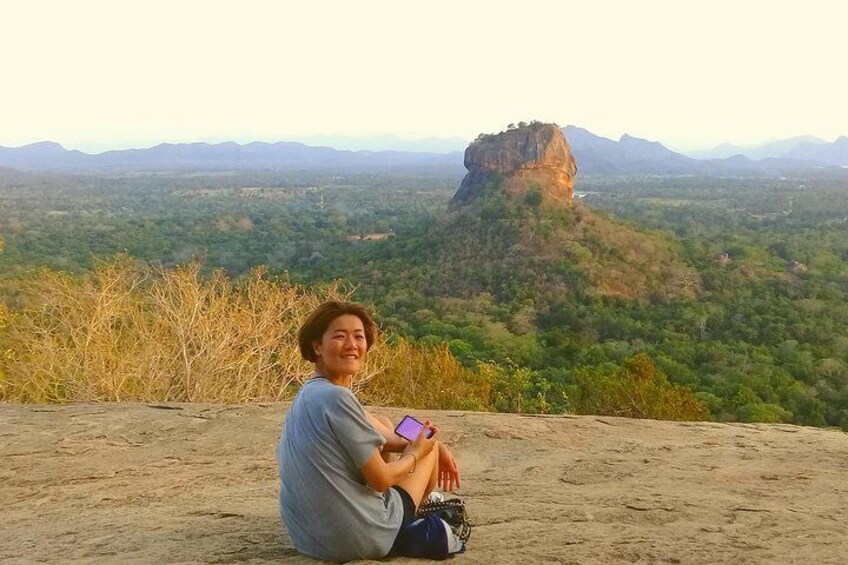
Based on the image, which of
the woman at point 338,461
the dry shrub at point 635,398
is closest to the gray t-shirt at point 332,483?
the woman at point 338,461

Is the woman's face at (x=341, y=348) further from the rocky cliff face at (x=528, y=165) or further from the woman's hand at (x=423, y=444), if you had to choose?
the rocky cliff face at (x=528, y=165)

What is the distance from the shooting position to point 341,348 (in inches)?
121

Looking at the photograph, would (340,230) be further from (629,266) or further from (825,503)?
(825,503)

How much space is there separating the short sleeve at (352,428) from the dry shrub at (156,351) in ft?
22.5

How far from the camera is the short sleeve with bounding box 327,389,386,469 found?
288cm

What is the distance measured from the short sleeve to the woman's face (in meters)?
0.16

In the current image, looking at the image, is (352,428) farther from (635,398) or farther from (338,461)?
(635,398)

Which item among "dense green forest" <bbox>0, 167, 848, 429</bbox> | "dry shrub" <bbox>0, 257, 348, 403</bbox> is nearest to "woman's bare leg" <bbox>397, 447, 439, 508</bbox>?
"dry shrub" <bbox>0, 257, 348, 403</bbox>

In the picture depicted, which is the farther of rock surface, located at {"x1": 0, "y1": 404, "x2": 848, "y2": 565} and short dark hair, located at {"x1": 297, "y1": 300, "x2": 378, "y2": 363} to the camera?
rock surface, located at {"x1": 0, "y1": 404, "x2": 848, "y2": 565}

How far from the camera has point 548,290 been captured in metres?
32.1

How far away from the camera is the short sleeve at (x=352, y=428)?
2.88m

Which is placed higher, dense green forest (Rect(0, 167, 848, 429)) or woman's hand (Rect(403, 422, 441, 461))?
woman's hand (Rect(403, 422, 441, 461))

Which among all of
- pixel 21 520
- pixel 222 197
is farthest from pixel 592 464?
pixel 222 197

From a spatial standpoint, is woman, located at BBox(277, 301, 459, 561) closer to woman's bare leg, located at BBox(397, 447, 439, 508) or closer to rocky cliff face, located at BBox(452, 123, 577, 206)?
woman's bare leg, located at BBox(397, 447, 439, 508)
